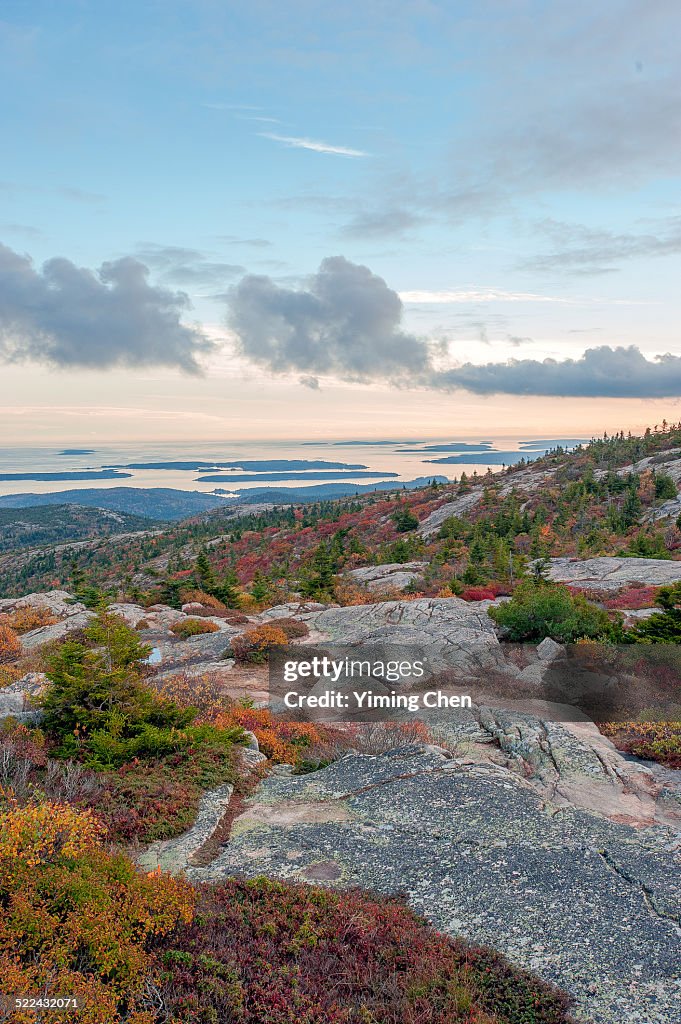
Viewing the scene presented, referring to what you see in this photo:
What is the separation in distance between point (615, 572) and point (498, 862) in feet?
94.6

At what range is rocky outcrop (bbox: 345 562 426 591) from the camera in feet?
123

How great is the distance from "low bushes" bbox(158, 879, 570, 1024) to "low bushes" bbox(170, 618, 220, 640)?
19.2 metres

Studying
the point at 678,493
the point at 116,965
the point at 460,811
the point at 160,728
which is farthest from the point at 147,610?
the point at 678,493

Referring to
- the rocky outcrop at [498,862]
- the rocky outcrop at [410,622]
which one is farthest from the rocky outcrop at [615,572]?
the rocky outcrop at [498,862]

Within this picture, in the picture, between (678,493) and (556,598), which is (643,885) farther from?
(678,493)

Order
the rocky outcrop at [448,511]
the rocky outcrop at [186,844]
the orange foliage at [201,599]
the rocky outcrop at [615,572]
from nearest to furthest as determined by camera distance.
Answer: the rocky outcrop at [186,844] → the rocky outcrop at [615,572] → the orange foliage at [201,599] → the rocky outcrop at [448,511]

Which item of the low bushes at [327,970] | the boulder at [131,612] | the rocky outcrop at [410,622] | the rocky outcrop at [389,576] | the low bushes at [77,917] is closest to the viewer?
the low bushes at [77,917]

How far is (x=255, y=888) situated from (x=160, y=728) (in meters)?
5.71

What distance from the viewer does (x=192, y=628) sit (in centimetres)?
2577

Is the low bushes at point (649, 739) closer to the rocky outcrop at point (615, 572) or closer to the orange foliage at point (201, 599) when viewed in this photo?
the rocky outcrop at point (615, 572)

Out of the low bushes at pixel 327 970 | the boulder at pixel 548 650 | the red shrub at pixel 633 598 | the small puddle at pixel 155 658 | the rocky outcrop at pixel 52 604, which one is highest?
the low bushes at pixel 327 970

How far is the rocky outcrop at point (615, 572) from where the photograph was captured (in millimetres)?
Answer: 30609

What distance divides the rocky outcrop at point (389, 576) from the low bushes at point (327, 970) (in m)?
28.4

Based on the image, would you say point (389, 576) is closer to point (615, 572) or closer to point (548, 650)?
point (615, 572)
